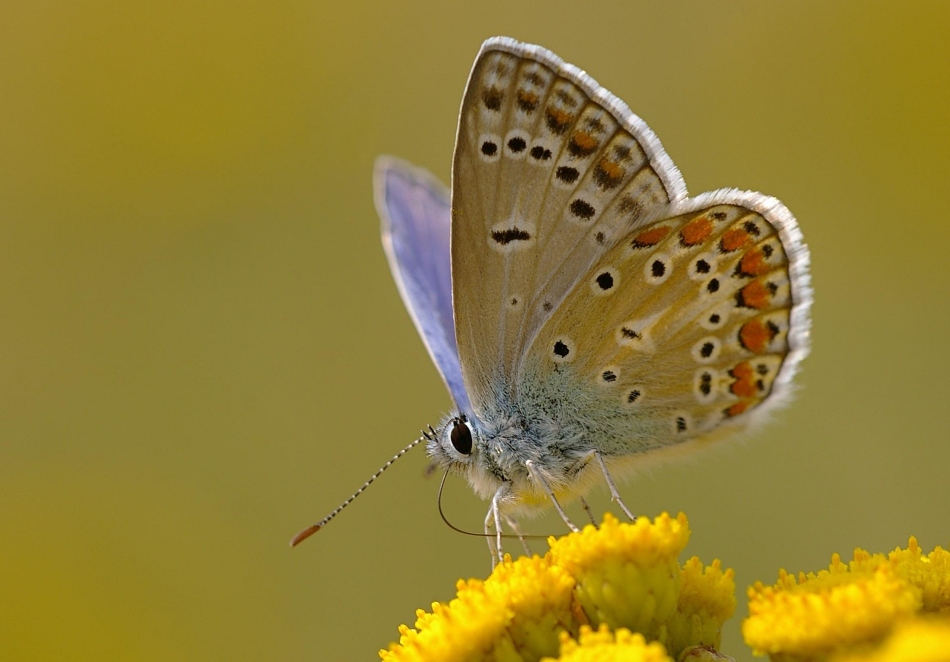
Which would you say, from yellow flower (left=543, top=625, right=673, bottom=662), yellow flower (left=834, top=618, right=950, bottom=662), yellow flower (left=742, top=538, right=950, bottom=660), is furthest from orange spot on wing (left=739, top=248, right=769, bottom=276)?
yellow flower (left=834, top=618, right=950, bottom=662)

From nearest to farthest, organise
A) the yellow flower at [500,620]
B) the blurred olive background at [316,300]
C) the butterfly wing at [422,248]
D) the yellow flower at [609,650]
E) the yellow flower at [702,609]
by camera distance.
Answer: the yellow flower at [609,650] < the yellow flower at [500,620] < the yellow flower at [702,609] < the butterfly wing at [422,248] < the blurred olive background at [316,300]

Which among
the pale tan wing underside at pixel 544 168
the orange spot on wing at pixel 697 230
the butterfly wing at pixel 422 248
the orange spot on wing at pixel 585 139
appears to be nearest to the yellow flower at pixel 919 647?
the orange spot on wing at pixel 697 230

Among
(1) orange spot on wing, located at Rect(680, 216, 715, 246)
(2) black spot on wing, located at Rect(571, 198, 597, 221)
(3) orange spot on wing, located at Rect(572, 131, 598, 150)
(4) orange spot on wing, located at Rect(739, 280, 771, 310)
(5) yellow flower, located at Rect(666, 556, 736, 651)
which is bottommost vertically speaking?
(5) yellow flower, located at Rect(666, 556, 736, 651)

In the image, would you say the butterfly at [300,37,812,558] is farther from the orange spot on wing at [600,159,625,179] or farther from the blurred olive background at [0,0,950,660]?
the blurred olive background at [0,0,950,660]

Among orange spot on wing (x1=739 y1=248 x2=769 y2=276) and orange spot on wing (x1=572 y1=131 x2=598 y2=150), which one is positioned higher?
orange spot on wing (x1=572 y1=131 x2=598 y2=150)

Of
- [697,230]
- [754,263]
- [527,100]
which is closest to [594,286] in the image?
[697,230]

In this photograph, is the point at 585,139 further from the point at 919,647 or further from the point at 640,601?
the point at 919,647

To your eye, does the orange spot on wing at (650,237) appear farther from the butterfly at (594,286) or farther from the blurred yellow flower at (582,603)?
the blurred yellow flower at (582,603)
